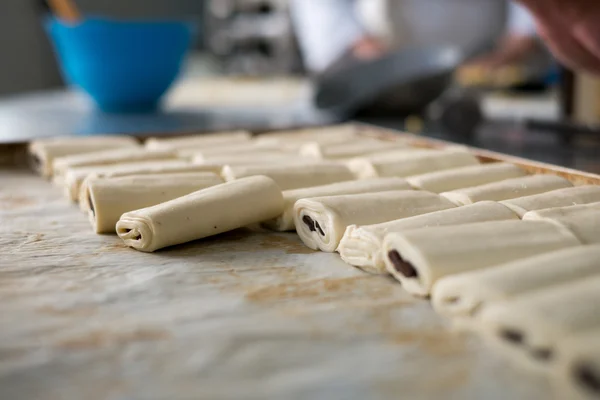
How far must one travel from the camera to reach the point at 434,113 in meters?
3.12

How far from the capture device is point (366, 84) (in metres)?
2.88

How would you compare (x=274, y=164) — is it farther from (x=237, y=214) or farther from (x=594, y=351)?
(x=594, y=351)

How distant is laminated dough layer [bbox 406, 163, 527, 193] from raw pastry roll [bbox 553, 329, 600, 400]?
0.85 meters

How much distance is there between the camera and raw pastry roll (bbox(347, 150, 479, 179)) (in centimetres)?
181

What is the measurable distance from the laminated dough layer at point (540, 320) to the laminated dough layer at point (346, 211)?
1.47 feet

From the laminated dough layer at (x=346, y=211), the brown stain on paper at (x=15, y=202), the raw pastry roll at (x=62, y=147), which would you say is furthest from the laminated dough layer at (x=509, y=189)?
the raw pastry roll at (x=62, y=147)

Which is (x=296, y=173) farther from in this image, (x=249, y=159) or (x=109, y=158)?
(x=109, y=158)

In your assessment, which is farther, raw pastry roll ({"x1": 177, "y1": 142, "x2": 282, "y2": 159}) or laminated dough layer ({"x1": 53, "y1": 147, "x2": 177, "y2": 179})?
raw pastry roll ({"x1": 177, "y1": 142, "x2": 282, "y2": 159})

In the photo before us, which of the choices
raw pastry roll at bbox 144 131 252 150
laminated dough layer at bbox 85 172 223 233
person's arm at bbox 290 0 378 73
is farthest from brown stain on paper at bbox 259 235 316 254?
person's arm at bbox 290 0 378 73

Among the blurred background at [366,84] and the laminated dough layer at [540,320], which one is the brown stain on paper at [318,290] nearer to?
the laminated dough layer at [540,320]

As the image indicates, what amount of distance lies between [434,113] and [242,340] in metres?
2.37

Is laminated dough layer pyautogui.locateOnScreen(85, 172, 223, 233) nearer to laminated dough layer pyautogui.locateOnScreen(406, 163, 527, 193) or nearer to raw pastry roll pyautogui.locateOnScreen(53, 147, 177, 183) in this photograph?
raw pastry roll pyautogui.locateOnScreen(53, 147, 177, 183)

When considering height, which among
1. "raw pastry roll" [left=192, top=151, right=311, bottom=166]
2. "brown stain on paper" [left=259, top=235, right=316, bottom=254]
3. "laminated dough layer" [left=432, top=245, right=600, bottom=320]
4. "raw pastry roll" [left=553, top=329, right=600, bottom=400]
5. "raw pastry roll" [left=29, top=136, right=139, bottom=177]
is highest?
"raw pastry roll" [left=29, top=136, right=139, bottom=177]

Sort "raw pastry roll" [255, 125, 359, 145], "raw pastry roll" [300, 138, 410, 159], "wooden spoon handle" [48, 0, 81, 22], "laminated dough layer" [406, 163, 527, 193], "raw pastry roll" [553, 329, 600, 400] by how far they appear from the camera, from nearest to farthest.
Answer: "raw pastry roll" [553, 329, 600, 400] → "laminated dough layer" [406, 163, 527, 193] → "raw pastry roll" [300, 138, 410, 159] → "raw pastry roll" [255, 125, 359, 145] → "wooden spoon handle" [48, 0, 81, 22]
